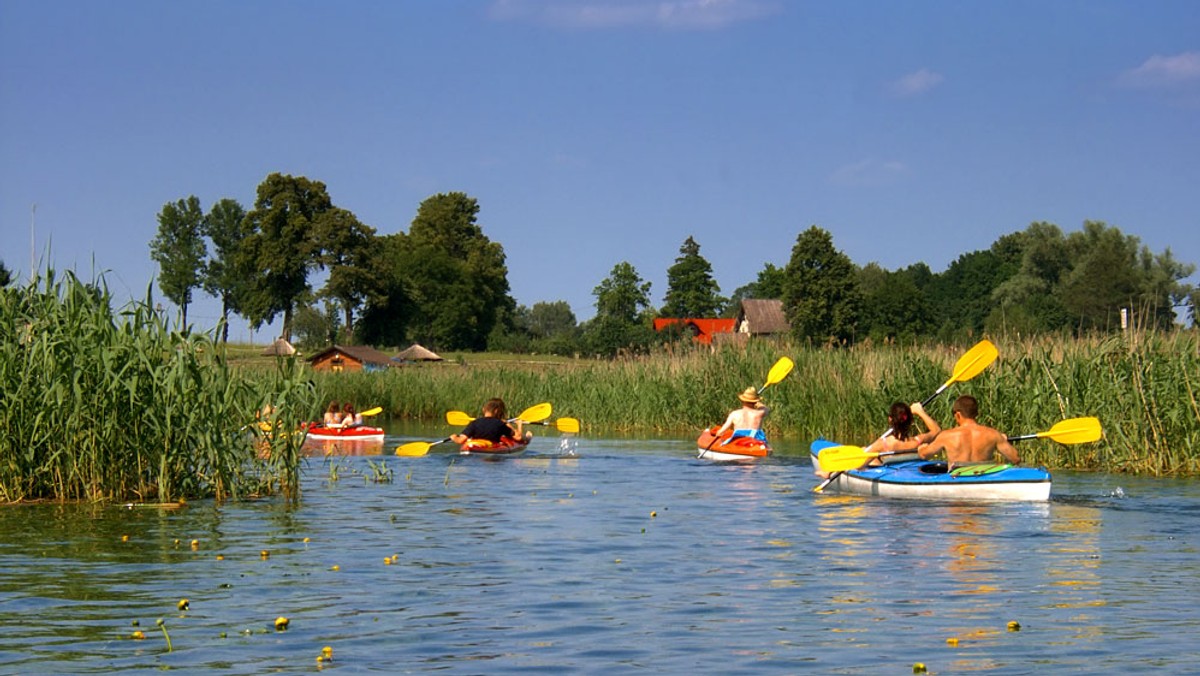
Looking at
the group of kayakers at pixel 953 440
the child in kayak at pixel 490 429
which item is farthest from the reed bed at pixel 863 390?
the child in kayak at pixel 490 429

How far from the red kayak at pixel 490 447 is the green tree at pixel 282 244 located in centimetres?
5799

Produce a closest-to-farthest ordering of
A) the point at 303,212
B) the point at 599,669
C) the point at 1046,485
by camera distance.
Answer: the point at 599,669 → the point at 1046,485 → the point at 303,212

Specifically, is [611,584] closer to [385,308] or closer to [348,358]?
[348,358]

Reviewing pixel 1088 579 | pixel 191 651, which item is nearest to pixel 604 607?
pixel 191 651

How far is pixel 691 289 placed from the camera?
116 m

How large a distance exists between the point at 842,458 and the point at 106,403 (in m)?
7.17

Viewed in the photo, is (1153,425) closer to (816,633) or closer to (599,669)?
(816,633)

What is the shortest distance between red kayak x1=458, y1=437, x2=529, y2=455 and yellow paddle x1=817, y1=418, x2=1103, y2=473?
6889 millimetres

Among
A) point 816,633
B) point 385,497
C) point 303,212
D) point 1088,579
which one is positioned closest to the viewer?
point 816,633

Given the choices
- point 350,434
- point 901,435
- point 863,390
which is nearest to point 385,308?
point 350,434

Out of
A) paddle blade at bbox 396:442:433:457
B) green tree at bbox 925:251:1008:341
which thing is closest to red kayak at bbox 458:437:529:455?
paddle blade at bbox 396:442:433:457

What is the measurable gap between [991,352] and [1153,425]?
204cm

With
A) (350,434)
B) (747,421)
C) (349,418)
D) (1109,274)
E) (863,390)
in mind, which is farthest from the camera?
(1109,274)

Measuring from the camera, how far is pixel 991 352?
53.7 feet
